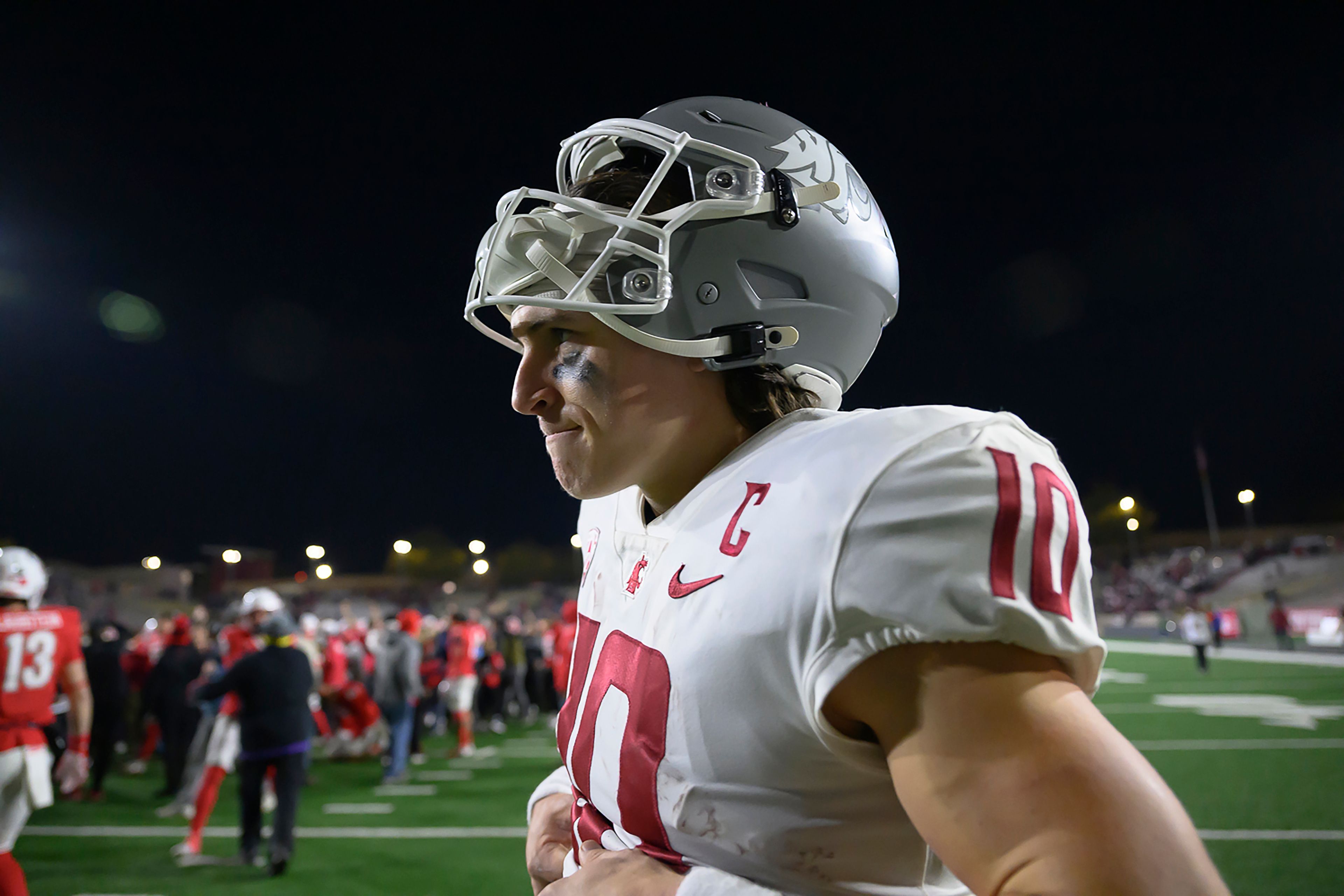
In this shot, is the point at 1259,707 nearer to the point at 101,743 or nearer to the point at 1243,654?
the point at 1243,654

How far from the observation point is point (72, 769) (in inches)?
219

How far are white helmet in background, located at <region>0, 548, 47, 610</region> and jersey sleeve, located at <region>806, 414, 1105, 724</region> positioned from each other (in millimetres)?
6429

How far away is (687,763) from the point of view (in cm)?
105

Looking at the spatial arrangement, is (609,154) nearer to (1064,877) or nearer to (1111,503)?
(1064,877)

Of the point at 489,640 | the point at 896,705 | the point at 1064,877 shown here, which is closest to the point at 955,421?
the point at 896,705

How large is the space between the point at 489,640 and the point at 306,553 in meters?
41.7

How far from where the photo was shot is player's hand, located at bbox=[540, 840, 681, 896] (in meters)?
1.07

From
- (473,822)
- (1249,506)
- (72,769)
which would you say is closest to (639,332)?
(72,769)

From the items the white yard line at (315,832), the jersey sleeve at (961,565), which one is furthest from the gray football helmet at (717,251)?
the white yard line at (315,832)

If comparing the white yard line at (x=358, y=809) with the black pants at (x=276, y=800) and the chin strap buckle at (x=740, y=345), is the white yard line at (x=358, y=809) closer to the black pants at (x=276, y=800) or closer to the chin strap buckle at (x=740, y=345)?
the black pants at (x=276, y=800)

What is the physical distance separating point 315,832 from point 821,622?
802 cm

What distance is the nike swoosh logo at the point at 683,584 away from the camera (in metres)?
1.11

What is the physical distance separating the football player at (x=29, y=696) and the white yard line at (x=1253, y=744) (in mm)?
9564

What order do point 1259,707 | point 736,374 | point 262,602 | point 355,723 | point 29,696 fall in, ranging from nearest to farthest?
point 736,374
point 29,696
point 262,602
point 355,723
point 1259,707
